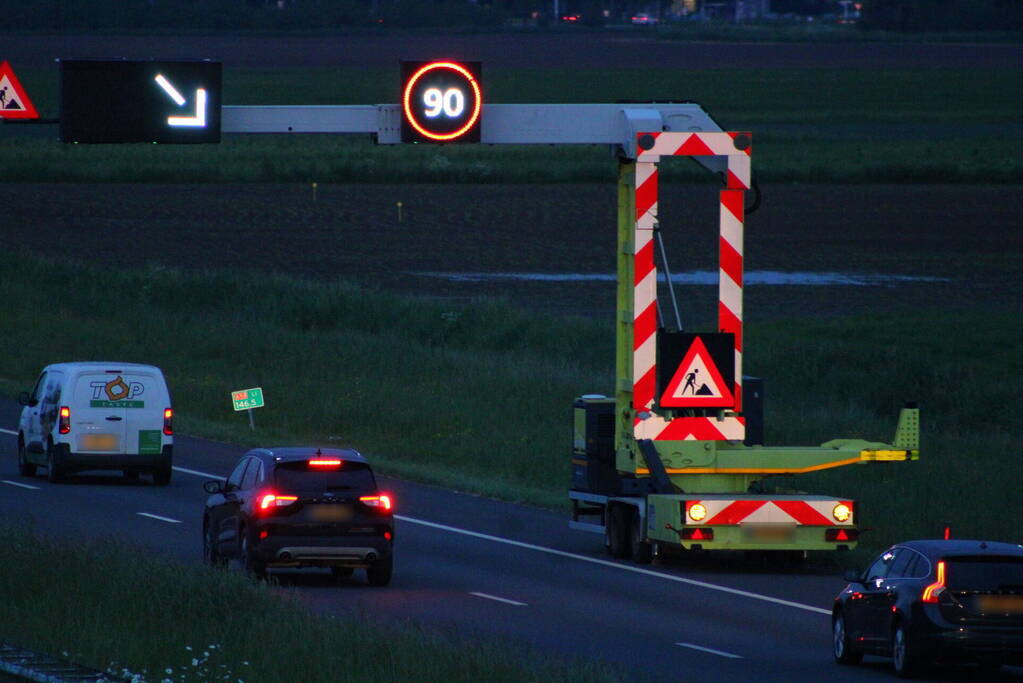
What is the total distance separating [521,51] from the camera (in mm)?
131625

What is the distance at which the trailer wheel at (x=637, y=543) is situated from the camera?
78.3ft

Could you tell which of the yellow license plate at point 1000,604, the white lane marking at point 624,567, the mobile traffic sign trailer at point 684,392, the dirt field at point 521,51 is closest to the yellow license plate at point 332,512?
the mobile traffic sign trailer at point 684,392

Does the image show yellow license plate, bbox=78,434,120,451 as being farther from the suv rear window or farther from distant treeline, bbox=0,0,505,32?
distant treeline, bbox=0,0,505,32

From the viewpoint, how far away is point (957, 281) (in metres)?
58.7

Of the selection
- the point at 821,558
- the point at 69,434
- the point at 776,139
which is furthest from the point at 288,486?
the point at 776,139

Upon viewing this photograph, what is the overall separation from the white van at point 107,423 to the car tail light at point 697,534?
38.7 ft

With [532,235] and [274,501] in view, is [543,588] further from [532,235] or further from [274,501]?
[532,235]

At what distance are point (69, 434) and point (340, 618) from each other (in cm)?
1557

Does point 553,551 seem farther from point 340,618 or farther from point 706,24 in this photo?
point 706,24

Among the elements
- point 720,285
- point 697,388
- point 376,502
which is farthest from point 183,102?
point 697,388

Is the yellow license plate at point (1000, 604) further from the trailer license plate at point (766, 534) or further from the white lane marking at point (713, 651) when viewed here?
the trailer license plate at point (766, 534)

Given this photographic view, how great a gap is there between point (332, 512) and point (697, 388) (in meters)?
4.66

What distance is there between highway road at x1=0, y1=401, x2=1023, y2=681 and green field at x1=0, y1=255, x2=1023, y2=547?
370cm

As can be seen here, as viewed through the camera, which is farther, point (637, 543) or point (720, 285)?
point (637, 543)
